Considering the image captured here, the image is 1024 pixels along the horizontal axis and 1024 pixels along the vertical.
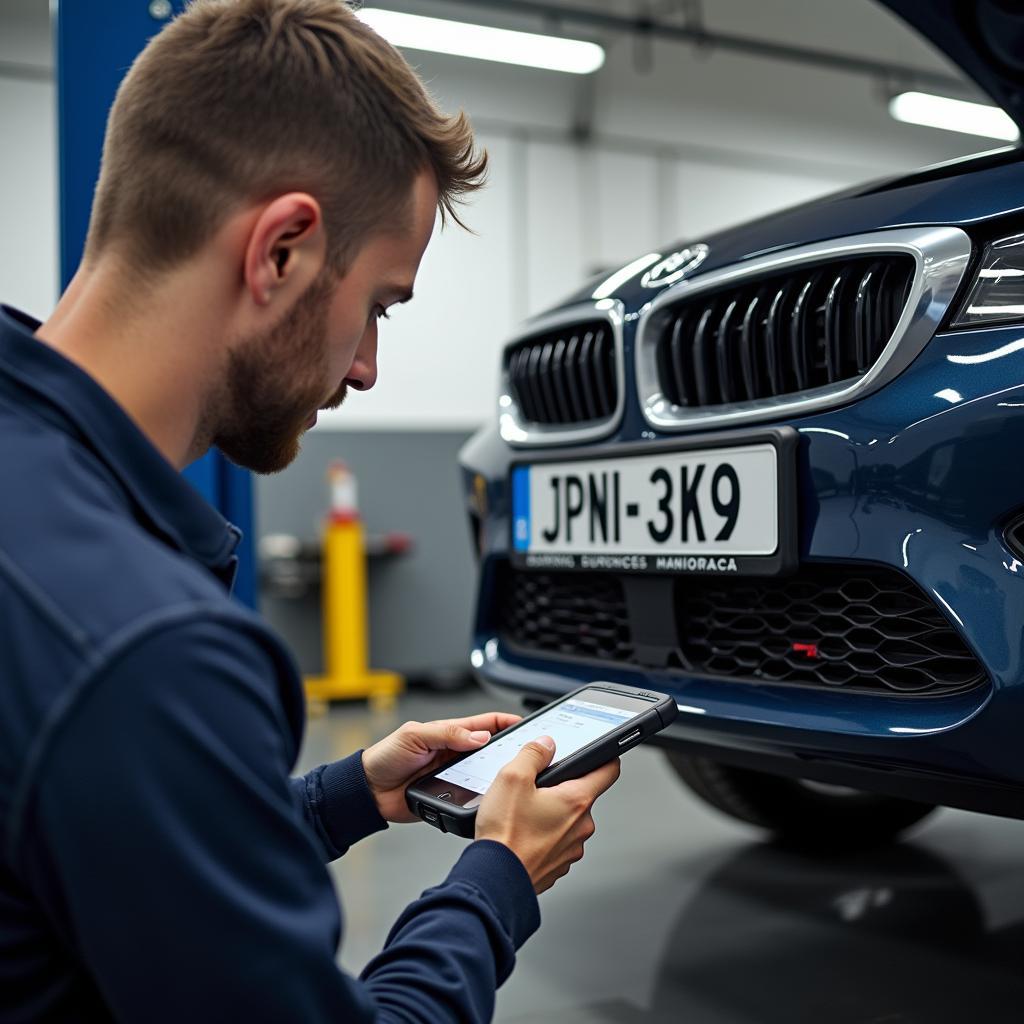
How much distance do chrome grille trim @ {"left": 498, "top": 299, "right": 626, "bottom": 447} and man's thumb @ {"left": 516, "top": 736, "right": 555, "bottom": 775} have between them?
88 centimetres

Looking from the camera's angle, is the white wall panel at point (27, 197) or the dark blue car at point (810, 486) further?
the white wall panel at point (27, 197)

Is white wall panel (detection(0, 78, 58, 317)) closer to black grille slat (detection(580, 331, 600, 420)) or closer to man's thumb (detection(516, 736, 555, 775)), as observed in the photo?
black grille slat (detection(580, 331, 600, 420))

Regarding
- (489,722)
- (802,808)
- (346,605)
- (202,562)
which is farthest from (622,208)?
(202,562)

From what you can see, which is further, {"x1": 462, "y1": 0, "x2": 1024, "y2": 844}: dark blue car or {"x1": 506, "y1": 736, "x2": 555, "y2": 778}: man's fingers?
{"x1": 462, "y1": 0, "x2": 1024, "y2": 844}: dark blue car

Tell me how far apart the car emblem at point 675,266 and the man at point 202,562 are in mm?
769

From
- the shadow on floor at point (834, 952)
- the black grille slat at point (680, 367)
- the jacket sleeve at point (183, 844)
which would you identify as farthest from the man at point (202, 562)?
the shadow on floor at point (834, 952)

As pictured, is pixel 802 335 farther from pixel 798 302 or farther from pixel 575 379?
pixel 575 379

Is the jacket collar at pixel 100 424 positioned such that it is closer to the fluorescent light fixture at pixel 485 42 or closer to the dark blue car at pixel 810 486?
the dark blue car at pixel 810 486

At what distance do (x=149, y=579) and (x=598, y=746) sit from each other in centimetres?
52

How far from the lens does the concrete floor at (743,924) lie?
1642 millimetres

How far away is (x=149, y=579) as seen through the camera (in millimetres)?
599

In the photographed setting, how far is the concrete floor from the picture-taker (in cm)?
164

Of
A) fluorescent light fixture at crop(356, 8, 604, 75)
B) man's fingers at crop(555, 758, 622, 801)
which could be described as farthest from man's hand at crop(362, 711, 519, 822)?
fluorescent light fixture at crop(356, 8, 604, 75)

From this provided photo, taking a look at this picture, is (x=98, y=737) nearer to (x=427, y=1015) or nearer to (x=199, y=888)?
(x=199, y=888)
